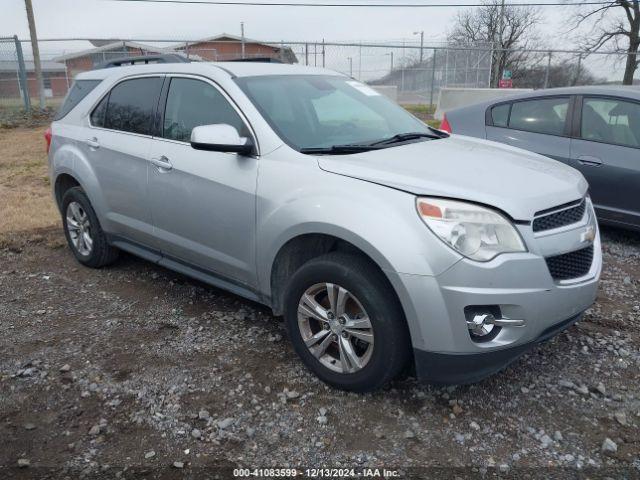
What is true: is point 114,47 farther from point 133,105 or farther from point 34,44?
point 133,105

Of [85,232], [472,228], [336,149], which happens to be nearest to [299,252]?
[336,149]

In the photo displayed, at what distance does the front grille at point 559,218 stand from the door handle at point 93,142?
11.1 feet

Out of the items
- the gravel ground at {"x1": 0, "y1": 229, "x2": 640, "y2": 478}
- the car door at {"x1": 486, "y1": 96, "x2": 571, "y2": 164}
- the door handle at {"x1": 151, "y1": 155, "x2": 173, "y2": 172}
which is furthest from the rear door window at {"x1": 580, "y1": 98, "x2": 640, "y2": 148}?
the door handle at {"x1": 151, "y1": 155, "x2": 173, "y2": 172}

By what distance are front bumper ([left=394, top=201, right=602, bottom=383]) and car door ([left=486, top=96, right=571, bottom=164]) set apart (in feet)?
10.4

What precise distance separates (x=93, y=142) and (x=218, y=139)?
1806 mm

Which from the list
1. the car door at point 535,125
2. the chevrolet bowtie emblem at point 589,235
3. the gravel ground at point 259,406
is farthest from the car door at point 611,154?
the chevrolet bowtie emblem at point 589,235

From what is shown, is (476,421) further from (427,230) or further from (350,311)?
(427,230)

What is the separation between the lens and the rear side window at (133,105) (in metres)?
4.12

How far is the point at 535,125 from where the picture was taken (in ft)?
19.2

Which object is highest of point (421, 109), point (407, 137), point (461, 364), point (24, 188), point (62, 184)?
point (407, 137)

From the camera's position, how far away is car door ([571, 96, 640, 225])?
509cm

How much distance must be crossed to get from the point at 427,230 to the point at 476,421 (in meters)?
1.02

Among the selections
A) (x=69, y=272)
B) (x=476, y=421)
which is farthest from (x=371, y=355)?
(x=69, y=272)

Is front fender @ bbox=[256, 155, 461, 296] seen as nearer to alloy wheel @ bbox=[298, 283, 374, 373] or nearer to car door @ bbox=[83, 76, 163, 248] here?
alloy wheel @ bbox=[298, 283, 374, 373]
